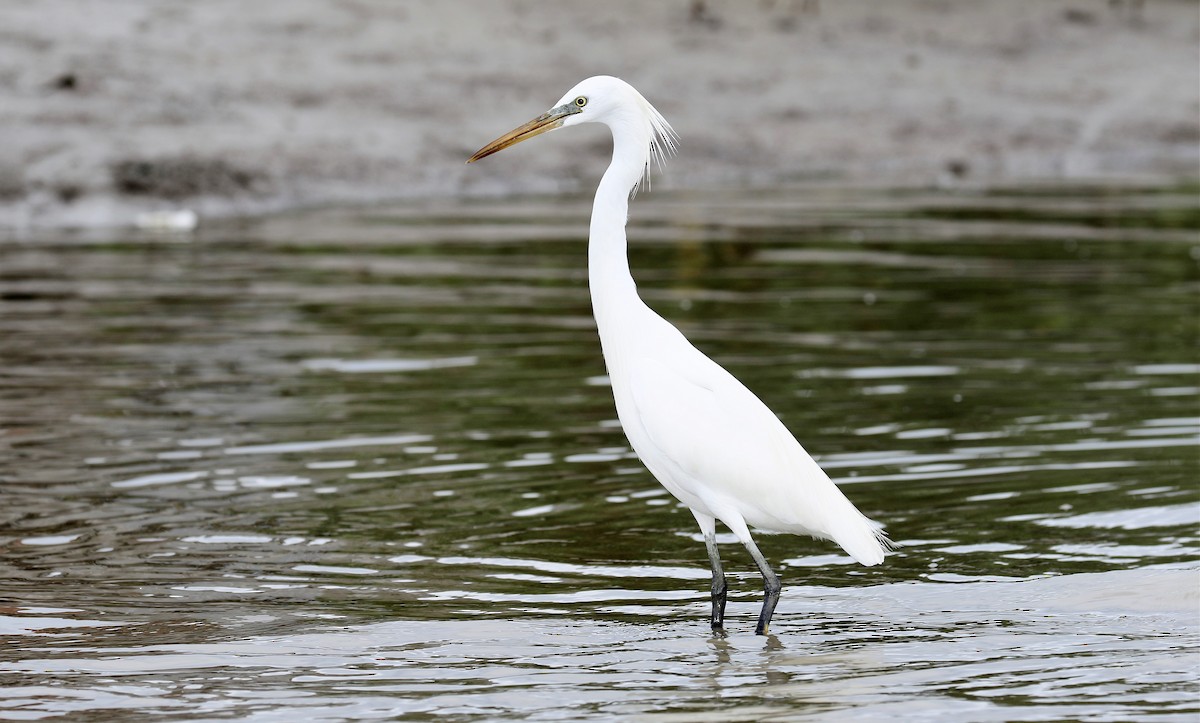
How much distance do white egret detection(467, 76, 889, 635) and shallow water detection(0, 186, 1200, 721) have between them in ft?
1.27

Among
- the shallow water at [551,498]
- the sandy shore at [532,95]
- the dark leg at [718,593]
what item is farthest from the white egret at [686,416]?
the sandy shore at [532,95]

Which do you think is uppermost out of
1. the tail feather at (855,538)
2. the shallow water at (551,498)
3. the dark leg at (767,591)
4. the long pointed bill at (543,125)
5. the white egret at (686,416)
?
the long pointed bill at (543,125)

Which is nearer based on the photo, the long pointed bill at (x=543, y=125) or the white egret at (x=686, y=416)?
the white egret at (x=686, y=416)

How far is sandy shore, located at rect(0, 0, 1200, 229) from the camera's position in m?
23.0

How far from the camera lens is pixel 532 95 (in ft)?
88.9

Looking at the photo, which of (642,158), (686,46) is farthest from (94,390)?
(686,46)

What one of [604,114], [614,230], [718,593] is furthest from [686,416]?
[604,114]

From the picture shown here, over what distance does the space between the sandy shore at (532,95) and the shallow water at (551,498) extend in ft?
18.8

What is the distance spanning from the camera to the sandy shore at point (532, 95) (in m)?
23.0

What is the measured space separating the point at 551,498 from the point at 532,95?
1928 centimetres

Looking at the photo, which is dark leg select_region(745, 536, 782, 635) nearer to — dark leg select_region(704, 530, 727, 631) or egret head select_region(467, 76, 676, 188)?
dark leg select_region(704, 530, 727, 631)

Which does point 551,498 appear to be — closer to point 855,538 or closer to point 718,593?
point 718,593

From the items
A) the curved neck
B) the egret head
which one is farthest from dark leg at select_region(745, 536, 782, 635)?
the egret head

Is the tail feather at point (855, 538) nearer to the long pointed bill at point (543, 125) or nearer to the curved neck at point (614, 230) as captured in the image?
the curved neck at point (614, 230)
